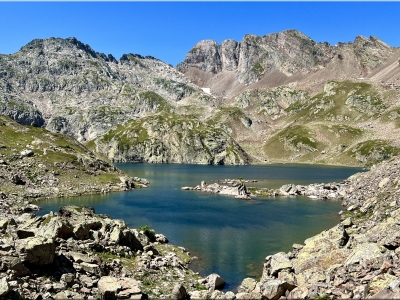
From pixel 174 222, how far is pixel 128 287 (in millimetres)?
44839

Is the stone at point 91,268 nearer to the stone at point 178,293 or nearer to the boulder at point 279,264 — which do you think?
the stone at point 178,293

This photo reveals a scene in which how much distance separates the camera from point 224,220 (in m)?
76.6

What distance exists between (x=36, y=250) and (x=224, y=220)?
53.0 metres

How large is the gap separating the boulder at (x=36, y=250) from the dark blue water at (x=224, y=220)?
66.4ft

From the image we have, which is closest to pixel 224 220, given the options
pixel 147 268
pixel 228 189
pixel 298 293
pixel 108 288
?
pixel 147 268

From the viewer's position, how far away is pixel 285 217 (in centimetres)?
8094

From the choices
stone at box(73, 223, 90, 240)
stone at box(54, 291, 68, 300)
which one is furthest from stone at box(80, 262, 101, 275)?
stone at box(73, 223, 90, 240)

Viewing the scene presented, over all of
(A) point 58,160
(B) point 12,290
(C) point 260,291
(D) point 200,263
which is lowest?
(D) point 200,263

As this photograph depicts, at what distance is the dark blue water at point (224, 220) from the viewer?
4931 centimetres

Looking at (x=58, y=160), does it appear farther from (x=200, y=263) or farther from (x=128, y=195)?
(x=200, y=263)

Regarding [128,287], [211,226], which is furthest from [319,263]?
[211,226]

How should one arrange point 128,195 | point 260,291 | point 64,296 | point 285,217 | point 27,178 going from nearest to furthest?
point 64,296, point 260,291, point 285,217, point 27,178, point 128,195

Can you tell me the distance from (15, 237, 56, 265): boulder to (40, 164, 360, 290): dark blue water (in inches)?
797

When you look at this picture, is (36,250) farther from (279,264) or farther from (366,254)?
(366,254)
